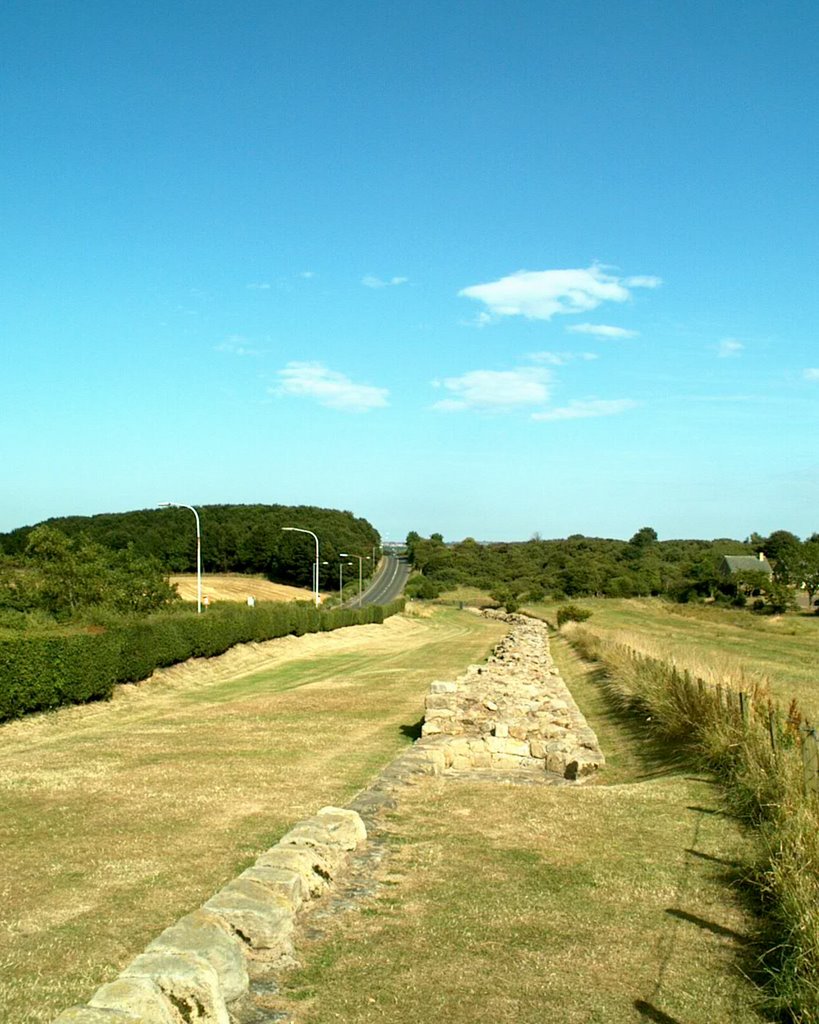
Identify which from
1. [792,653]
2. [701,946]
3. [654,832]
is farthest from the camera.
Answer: [792,653]

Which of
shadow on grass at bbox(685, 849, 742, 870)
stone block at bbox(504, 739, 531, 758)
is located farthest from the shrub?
shadow on grass at bbox(685, 849, 742, 870)

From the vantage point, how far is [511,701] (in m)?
17.5

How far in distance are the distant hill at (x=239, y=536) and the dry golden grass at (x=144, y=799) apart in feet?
170

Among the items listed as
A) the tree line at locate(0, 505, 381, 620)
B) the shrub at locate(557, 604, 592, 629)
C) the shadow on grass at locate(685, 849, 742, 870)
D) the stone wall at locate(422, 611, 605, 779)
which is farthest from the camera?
the shrub at locate(557, 604, 592, 629)

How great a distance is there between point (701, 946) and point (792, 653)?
113ft

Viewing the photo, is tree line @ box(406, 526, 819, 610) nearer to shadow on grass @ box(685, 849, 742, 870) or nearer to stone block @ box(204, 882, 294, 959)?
shadow on grass @ box(685, 849, 742, 870)

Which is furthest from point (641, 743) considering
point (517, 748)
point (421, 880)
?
point (421, 880)

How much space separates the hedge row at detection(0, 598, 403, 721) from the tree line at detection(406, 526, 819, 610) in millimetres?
51801

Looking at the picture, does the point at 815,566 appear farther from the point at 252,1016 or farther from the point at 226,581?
the point at 252,1016

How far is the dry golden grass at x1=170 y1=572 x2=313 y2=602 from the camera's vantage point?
2687 inches

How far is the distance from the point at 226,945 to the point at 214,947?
0.10m

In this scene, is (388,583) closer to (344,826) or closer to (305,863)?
(344,826)

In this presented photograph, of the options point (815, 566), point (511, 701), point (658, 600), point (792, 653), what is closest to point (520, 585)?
point (658, 600)

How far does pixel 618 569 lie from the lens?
331ft
